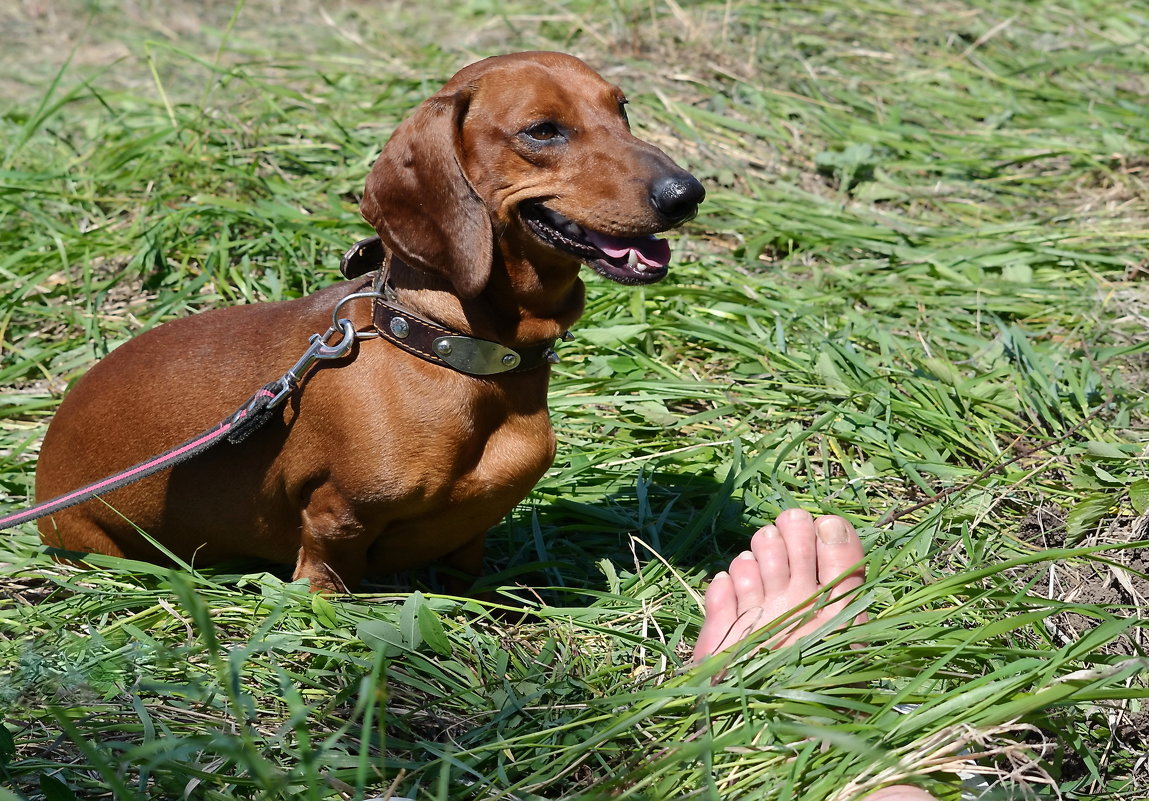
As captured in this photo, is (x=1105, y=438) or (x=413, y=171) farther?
(x=1105, y=438)

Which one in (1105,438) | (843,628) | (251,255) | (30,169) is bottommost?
(1105,438)

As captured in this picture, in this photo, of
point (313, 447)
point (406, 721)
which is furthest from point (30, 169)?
point (406, 721)

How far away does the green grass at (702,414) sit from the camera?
7.32ft

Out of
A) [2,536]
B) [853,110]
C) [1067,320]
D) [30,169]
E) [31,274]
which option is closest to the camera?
[2,536]

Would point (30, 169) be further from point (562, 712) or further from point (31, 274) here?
point (562, 712)

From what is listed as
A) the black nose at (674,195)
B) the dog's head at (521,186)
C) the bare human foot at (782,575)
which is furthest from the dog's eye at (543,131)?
the bare human foot at (782,575)

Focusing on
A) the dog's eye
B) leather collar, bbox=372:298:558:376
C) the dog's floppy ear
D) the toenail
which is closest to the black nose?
the dog's eye

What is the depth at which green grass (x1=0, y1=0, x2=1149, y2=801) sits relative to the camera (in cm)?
223

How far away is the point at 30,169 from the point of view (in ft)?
16.6

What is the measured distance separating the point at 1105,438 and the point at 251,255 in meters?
3.28

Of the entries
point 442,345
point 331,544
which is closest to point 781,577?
point 442,345

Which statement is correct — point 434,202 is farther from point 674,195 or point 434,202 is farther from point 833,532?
point 833,532

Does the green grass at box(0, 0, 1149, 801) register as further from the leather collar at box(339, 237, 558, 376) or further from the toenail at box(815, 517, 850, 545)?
the leather collar at box(339, 237, 558, 376)

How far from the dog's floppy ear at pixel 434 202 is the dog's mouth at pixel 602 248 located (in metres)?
0.15
